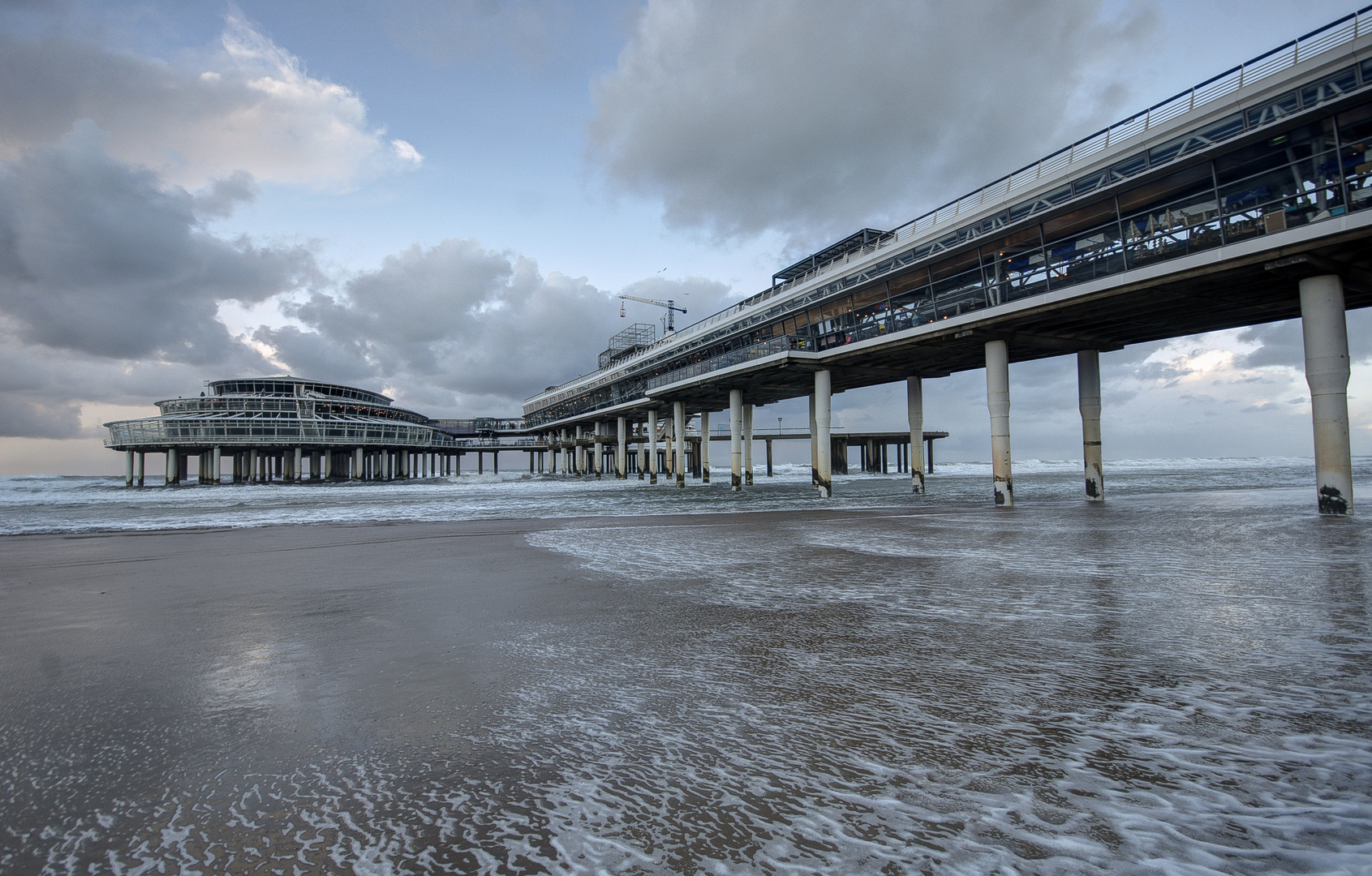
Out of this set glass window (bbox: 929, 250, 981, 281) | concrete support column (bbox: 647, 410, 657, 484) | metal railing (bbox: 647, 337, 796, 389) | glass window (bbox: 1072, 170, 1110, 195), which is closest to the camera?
glass window (bbox: 1072, 170, 1110, 195)

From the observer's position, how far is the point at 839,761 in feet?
8.59

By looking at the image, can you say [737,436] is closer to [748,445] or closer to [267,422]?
[748,445]

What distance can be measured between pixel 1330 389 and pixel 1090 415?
10059 mm

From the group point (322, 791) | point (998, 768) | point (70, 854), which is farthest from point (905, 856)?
point (70, 854)

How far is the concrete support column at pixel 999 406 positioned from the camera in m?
21.8

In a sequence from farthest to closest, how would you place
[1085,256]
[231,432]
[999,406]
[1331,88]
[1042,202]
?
[231,432], [999,406], [1042,202], [1085,256], [1331,88]

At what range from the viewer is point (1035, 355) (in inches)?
1046

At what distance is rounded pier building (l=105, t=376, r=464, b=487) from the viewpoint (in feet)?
238

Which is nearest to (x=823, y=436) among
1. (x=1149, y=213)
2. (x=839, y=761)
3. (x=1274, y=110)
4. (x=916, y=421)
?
(x=916, y=421)

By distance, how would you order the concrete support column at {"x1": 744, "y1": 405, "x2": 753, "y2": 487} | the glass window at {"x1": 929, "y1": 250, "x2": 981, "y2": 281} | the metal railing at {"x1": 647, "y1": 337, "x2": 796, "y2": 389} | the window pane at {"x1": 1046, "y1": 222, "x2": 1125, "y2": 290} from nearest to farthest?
1. the window pane at {"x1": 1046, "y1": 222, "x2": 1125, "y2": 290}
2. the glass window at {"x1": 929, "y1": 250, "x2": 981, "y2": 281}
3. the metal railing at {"x1": 647, "y1": 337, "x2": 796, "y2": 389}
4. the concrete support column at {"x1": 744, "y1": 405, "x2": 753, "y2": 487}

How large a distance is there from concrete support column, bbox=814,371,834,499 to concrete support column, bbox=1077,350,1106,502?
10.5 metres

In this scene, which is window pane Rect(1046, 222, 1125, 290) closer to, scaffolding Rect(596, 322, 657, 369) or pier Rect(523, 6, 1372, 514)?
pier Rect(523, 6, 1372, 514)

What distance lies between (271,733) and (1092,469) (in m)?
26.8

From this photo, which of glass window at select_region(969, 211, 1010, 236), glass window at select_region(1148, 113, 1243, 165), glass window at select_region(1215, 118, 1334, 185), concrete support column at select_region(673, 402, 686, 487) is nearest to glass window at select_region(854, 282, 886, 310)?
glass window at select_region(969, 211, 1010, 236)
